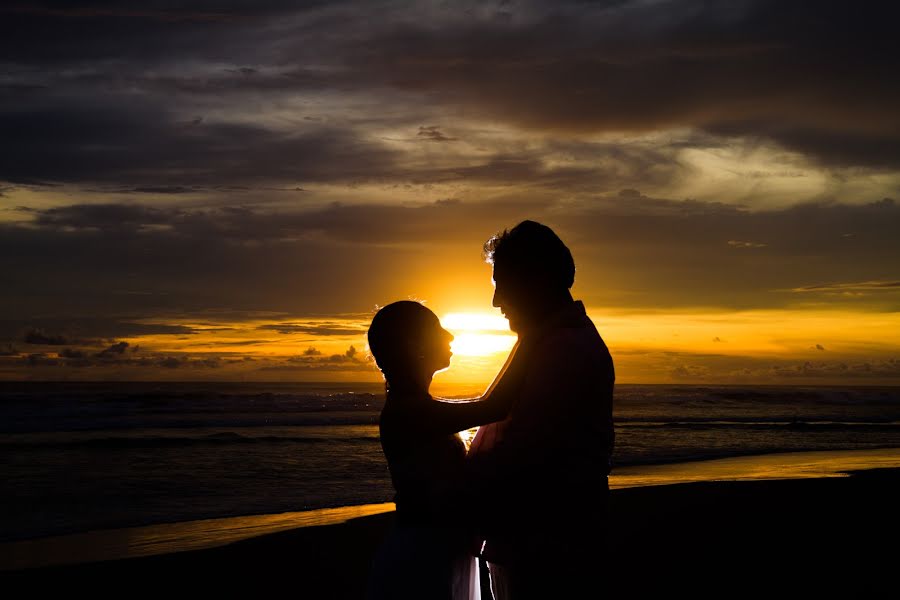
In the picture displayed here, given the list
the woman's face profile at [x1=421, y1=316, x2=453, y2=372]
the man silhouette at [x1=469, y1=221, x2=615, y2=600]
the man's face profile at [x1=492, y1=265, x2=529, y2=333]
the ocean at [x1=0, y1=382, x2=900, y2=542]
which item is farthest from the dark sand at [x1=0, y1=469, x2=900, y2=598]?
the man's face profile at [x1=492, y1=265, x2=529, y2=333]

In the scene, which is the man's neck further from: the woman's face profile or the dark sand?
the dark sand


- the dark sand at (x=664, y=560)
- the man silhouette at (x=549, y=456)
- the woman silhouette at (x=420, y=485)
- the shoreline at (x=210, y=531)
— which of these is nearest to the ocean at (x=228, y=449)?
the shoreline at (x=210, y=531)

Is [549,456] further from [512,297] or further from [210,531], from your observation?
[210,531]

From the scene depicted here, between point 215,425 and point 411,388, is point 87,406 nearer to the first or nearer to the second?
point 215,425

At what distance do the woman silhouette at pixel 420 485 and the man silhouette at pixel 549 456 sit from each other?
328 millimetres

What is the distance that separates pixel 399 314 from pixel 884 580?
653 centimetres

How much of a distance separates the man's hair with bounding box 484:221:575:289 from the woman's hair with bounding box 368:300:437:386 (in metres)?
0.66

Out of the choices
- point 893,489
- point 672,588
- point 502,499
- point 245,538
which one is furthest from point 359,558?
point 893,489

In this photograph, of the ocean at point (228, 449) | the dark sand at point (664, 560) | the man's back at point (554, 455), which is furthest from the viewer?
the ocean at point (228, 449)

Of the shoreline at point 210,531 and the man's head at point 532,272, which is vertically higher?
the man's head at point 532,272

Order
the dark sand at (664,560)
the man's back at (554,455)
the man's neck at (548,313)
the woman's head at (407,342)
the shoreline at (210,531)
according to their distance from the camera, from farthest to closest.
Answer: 1. the shoreline at (210,531)
2. the dark sand at (664,560)
3. the woman's head at (407,342)
4. the man's neck at (548,313)
5. the man's back at (554,455)

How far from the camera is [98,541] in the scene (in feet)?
35.3

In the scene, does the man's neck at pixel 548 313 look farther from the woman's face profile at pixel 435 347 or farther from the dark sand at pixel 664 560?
the dark sand at pixel 664 560

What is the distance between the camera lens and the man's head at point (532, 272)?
299 cm
